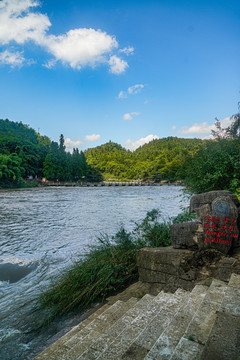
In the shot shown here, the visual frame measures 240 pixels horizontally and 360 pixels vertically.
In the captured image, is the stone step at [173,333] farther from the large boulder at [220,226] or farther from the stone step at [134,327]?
the large boulder at [220,226]

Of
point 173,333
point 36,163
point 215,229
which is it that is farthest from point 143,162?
point 173,333

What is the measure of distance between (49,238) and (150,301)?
7.33 m

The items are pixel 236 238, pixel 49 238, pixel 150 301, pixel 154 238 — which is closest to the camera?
pixel 150 301

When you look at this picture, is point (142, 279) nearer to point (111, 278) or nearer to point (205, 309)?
point (111, 278)

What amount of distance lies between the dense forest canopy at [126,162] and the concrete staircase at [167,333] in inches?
196

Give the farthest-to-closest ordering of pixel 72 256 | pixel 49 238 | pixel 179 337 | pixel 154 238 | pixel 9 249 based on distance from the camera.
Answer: pixel 49 238, pixel 9 249, pixel 72 256, pixel 154 238, pixel 179 337

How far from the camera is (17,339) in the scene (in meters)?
3.30

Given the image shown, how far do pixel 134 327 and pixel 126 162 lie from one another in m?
121

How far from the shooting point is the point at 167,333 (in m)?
2.04

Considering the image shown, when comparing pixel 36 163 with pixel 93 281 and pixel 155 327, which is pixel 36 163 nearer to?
pixel 93 281

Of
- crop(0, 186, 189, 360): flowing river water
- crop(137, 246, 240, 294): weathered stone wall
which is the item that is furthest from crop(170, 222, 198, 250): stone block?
crop(0, 186, 189, 360): flowing river water

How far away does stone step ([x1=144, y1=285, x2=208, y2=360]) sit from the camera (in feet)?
5.73

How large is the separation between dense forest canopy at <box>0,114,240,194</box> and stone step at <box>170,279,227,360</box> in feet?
16.4

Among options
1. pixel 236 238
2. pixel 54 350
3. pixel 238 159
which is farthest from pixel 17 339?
pixel 238 159
